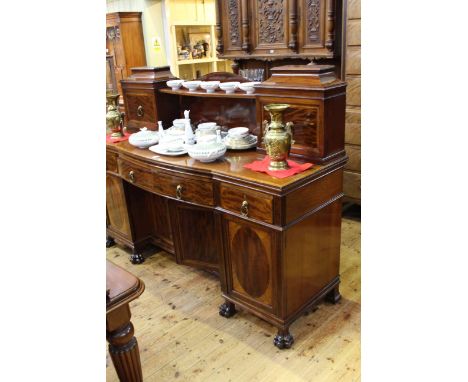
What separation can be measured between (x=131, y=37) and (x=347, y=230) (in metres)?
3.89

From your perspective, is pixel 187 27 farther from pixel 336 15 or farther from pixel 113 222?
pixel 113 222

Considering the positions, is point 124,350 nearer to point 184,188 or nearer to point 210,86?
point 184,188

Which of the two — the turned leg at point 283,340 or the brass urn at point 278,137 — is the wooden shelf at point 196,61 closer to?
the brass urn at point 278,137

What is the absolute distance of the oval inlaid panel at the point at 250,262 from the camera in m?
1.75

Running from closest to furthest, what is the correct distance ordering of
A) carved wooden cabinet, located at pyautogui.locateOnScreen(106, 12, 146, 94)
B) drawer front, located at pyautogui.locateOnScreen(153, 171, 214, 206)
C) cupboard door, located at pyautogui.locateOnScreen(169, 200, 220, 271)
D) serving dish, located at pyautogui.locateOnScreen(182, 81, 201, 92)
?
drawer front, located at pyautogui.locateOnScreen(153, 171, 214, 206), cupboard door, located at pyautogui.locateOnScreen(169, 200, 220, 271), serving dish, located at pyautogui.locateOnScreen(182, 81, 201, 92), carved wooden cabinet, located at pyautogui.locateOnScreen(106, 12, 146, 94)

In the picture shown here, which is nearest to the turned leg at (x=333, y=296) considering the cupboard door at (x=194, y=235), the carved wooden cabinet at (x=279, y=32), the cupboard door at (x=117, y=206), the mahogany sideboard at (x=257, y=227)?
the mahogany sideboard at (x=257, y=227)

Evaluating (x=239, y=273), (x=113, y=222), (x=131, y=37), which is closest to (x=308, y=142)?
(x=239, y=273)

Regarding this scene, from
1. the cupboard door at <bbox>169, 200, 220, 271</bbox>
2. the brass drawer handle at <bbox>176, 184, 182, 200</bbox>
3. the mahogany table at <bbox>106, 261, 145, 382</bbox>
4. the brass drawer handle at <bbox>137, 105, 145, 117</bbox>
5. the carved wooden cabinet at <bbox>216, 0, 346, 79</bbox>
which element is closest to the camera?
the mahogany table at <bbox>106, 261, 145, 382</bbox>

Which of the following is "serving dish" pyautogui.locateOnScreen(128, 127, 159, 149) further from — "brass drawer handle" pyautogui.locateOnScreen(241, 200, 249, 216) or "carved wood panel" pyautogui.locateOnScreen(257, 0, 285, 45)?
"carved wood panel" pyautogui.locateOnScreen(257, 0, 285, 45)

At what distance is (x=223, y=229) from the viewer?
6.11ft

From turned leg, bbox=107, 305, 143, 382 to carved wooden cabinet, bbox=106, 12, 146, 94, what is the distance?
450 cm

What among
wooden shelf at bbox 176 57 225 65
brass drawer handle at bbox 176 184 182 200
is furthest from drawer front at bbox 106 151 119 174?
wooden shelf at bbox 176 57 225 65

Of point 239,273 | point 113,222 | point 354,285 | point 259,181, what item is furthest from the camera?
point 113,222

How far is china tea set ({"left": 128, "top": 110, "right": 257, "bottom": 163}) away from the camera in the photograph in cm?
192
